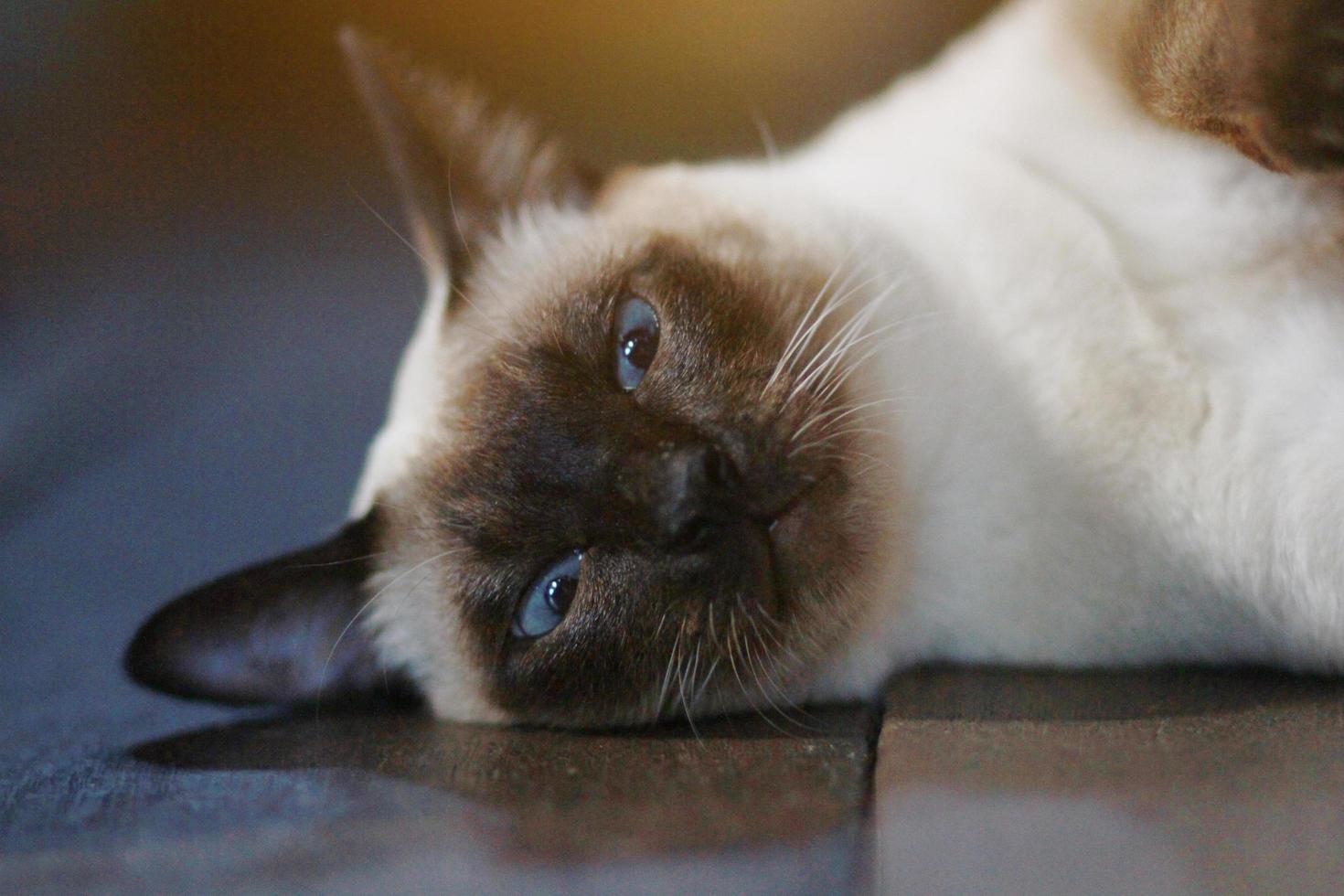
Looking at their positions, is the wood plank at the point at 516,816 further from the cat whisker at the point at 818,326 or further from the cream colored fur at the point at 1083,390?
the cat whisker at the point at 818,326

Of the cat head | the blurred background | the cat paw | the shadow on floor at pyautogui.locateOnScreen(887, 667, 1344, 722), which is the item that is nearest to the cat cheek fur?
the cat head

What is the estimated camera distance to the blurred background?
212 centimetres

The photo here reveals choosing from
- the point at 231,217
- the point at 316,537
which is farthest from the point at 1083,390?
the point at 231,217

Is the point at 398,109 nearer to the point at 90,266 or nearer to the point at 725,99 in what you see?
the point at 90,266

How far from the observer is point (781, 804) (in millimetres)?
951

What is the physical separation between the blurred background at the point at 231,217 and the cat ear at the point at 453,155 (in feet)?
1.84

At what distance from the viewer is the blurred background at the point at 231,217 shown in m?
2.12

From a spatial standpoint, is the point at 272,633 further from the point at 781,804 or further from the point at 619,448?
the point at 781,804

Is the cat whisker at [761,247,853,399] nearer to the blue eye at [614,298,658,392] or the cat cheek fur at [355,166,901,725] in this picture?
the cat cheek fur at [355,166,901,725]

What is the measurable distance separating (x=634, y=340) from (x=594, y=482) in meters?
0.24

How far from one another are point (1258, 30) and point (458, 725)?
118 centimetres

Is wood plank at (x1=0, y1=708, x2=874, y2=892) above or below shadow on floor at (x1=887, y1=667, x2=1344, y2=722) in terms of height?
above

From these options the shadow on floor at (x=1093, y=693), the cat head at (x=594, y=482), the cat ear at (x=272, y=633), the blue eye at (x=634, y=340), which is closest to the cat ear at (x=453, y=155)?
the cat head at (x=594, y=482)

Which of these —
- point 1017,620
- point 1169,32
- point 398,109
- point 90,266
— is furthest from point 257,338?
point 1169,32
